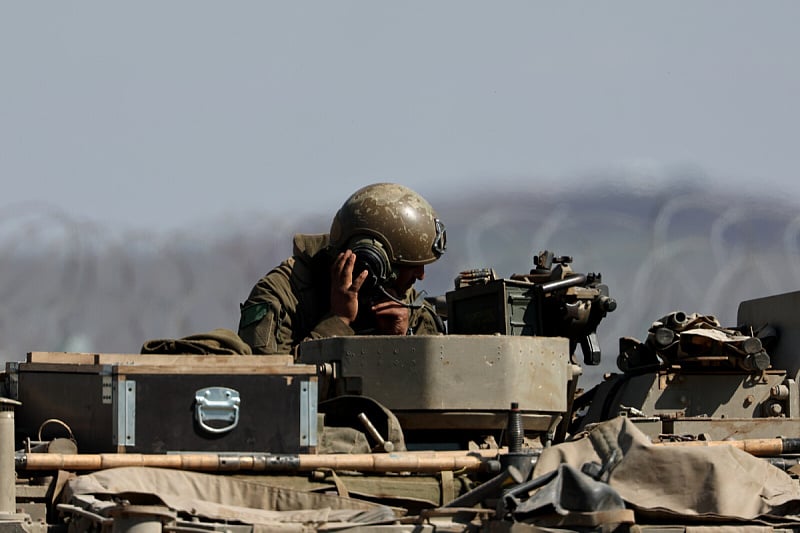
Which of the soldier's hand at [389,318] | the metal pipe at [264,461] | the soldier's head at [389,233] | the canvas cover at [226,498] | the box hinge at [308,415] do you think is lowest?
the canvas cover at [226,498]

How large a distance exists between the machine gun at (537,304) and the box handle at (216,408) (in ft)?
13.2

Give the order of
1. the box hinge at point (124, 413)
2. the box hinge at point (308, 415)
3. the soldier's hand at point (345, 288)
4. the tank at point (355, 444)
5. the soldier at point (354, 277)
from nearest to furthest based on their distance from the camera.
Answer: the tank at point (355, 444), the box hinge at point (124, 413), the box hinge at point (308, 415), the soldier's hand at point (345, 288), the soldier at point (354, 277)

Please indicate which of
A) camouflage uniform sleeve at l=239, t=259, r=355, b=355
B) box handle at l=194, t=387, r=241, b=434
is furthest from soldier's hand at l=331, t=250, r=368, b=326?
box handle at l=194, t=387, r=241, b=434

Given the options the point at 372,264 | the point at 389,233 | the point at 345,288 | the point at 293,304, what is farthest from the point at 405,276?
the point at 293,304

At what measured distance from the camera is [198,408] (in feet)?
34.9

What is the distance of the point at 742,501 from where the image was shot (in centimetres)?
917

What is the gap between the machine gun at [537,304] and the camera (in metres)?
14.5

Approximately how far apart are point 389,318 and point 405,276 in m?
0.63

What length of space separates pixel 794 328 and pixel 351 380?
5.79 metres

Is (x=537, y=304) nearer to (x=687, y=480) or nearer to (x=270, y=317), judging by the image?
(x=270, y=317)

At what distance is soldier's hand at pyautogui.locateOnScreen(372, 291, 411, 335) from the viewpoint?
14406 millimetres

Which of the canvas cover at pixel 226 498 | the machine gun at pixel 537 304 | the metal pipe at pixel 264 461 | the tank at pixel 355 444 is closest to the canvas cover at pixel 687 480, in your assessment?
the tank at pixel 355 444

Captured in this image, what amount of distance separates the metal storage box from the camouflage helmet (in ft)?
13.0

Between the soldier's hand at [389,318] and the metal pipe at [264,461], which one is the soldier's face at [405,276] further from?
the metal pipe at [264,461]
